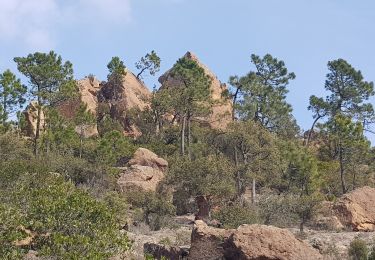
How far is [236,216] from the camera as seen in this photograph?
32.9 metres

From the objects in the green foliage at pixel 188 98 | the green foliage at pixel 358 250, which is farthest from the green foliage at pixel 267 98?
the green foliage at pixel 358 250

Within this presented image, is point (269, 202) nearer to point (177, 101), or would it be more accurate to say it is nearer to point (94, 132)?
point (177, 101)

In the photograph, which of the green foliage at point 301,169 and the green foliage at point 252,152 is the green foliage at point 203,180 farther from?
the green foliage at point 301,169

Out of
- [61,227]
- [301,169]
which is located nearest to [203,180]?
[301,169]

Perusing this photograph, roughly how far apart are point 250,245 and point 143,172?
23.6 m

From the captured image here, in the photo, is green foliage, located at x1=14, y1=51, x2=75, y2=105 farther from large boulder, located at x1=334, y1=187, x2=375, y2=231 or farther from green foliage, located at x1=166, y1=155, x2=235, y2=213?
large boulder, located at x1=334, y1=187, x2=375, y2=231

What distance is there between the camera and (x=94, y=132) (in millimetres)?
63250

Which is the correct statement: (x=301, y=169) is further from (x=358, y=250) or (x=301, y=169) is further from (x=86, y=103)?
(x=86, y=103)

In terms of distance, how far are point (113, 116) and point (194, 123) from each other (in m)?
11.3

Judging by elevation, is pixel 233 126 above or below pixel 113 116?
below

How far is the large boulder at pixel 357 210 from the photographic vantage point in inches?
1388

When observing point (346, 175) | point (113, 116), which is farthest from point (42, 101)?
point (346, 175)

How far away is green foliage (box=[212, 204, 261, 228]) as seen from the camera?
3244 cm

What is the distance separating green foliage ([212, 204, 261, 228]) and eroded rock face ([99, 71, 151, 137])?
3412 cm
